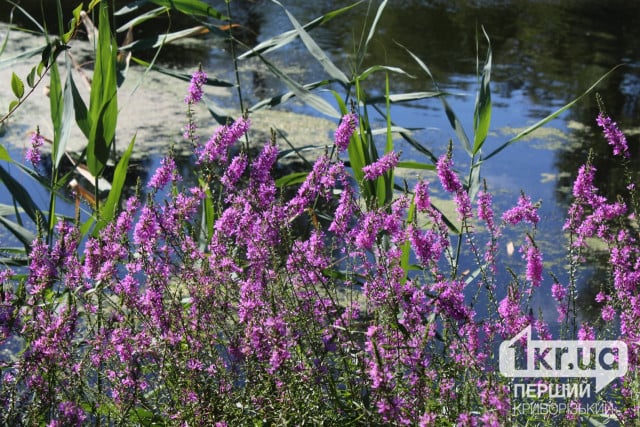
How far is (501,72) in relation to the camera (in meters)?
7.26

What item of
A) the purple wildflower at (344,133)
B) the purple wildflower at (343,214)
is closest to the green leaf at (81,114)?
the purple wildflower at (344,133)

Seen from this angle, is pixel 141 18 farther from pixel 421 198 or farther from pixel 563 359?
pixel 563 359

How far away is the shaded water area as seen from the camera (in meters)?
5.23

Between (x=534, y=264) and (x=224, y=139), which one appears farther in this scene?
(x=224, y=139)

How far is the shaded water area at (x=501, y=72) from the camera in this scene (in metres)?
5.23

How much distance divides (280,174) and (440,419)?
121 inches

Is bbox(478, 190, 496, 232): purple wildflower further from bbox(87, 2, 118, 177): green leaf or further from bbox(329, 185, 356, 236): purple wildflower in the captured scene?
bbox(87, 2, 118, 177): green leaf

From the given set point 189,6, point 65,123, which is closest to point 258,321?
point 65,123

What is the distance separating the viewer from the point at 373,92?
21.0ft

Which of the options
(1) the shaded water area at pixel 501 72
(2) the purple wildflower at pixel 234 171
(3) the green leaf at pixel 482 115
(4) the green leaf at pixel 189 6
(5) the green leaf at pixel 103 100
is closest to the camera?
(2) the purple wildflower at pixel 234 171

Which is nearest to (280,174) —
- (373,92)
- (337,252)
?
(337,252)

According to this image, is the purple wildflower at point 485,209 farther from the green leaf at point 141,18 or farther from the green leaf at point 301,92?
the green leaf at point 141,18

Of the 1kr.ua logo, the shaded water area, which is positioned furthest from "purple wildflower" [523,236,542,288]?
the shaded water area

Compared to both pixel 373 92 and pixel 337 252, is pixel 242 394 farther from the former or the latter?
pixel 373 92
